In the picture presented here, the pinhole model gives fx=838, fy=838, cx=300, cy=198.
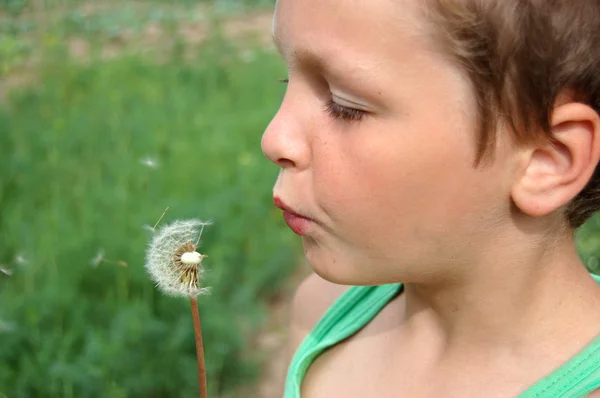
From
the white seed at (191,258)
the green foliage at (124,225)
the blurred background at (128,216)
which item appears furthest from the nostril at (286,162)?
the green foliage at (124,225)

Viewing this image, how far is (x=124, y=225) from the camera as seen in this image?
277 cm

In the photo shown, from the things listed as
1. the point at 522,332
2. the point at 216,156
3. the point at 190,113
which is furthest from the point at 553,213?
the point at 190,113

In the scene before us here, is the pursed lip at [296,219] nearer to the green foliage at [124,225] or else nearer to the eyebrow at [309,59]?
the eyebrow at [309,59]

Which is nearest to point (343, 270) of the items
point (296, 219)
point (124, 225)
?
point (296, 219)

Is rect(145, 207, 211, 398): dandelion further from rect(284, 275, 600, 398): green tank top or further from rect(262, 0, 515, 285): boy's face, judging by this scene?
rect(284, 275, 600, 398): green tank top

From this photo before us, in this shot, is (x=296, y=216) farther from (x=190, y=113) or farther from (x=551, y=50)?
(x=190, y=113)

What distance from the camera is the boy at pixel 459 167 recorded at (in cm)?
119

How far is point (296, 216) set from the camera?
1.35 m

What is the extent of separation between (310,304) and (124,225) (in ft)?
3.55

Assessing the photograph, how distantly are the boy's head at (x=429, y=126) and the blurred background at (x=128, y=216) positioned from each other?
0.48 metres

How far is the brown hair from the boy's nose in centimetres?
26

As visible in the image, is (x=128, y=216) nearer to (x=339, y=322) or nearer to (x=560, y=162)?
(x=339, y=322)

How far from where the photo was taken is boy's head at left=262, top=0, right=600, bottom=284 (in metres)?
1.18

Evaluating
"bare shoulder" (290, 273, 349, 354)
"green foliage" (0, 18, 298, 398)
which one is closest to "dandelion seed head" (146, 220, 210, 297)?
"bare shoulder" (290, 273, 349, 354)
